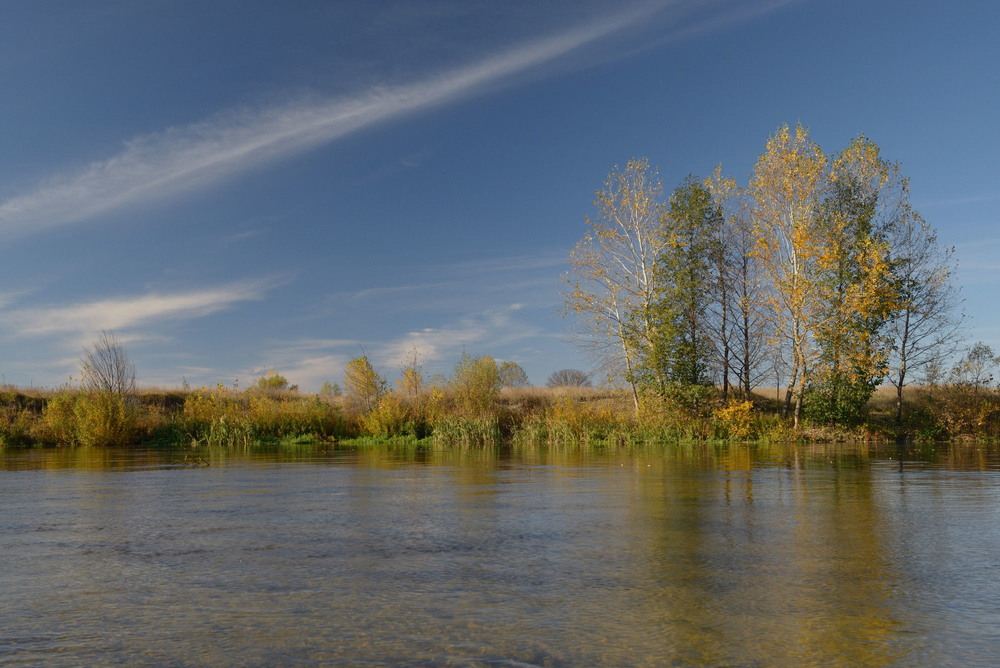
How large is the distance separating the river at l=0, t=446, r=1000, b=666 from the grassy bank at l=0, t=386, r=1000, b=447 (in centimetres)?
1575

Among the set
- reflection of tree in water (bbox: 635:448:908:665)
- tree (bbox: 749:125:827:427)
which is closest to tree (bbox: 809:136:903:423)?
tree (bbox: 749:125:827:427)

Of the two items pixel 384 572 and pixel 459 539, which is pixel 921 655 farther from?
→ pixel 459 539

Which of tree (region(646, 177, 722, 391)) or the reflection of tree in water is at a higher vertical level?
tree (region(646, 177, 722, 391))

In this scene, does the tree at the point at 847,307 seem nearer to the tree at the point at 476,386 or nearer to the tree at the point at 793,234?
the tree at the point at 793,234

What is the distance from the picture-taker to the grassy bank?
993 inches

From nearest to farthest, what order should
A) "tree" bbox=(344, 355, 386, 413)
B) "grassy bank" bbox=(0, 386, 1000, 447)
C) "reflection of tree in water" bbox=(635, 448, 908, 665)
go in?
1. "reflection of tree in water" bbox=(635, 448, 908, 665)
2. "grassy bank" bbox=(0, 386, 1000, 447)
3. "tree" bbox=(344, 355, 386, 413)

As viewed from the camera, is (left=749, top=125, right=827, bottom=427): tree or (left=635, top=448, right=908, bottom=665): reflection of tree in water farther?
(left=749, top=125, right=827, bottom=427): tree

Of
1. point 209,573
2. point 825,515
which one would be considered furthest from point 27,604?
point 825,515

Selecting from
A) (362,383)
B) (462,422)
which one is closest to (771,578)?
(462,422)

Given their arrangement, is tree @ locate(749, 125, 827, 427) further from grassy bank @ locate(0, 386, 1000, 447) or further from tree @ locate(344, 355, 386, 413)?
tree @ locate(344, 355, 386, 413)

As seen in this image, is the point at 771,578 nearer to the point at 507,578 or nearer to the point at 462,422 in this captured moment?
the point at 507,578

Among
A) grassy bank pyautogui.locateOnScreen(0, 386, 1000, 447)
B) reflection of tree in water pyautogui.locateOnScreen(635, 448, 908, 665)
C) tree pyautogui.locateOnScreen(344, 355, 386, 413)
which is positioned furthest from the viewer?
tree pyautogui.locateOnScreen(344, 355, 386, 413)

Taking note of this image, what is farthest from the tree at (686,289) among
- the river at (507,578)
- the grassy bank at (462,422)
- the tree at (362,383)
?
the river at (507,578)

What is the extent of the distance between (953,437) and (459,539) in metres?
26.9
